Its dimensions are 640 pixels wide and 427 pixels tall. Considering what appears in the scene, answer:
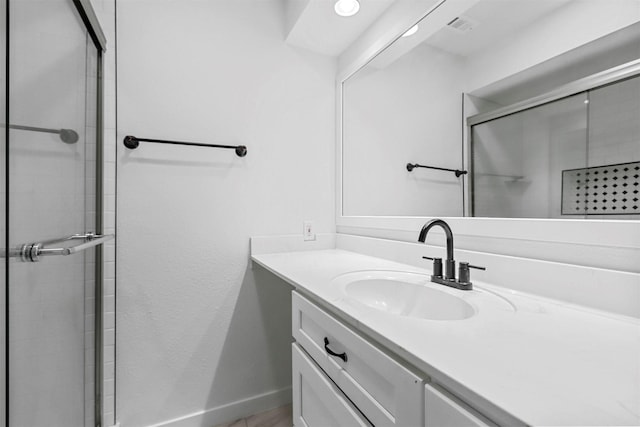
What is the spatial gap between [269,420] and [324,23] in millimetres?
1931

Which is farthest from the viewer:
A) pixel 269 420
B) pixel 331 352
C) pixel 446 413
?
pixel 269 420

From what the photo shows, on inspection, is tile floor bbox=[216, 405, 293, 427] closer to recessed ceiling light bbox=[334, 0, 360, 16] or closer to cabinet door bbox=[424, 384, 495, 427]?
cabinet door bbox=[424, 384, 495, 427]

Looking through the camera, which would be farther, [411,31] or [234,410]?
[234,410]

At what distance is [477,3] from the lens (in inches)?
37.6

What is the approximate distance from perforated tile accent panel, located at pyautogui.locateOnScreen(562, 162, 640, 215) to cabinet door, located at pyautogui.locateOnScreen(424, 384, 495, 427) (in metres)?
0.61

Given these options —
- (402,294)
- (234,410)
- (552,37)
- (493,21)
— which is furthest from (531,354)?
(234,410)

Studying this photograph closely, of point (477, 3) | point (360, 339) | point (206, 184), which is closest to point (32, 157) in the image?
point (206, 184)

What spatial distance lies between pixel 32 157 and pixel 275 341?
1.23 m

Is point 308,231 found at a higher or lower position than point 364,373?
higher

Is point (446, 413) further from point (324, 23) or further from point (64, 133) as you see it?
point (324, 23)

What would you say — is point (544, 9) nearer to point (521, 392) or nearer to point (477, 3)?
point (477, 3)

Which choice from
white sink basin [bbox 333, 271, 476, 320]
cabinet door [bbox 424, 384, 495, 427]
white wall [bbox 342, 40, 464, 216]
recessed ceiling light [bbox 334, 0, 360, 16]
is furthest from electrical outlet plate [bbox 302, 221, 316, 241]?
cabinet door [bbox 424, 384, 495, 427]

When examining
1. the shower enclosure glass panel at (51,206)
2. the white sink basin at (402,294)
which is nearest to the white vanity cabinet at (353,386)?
the white sink basin at (402,294)

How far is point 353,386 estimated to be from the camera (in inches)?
25.4
